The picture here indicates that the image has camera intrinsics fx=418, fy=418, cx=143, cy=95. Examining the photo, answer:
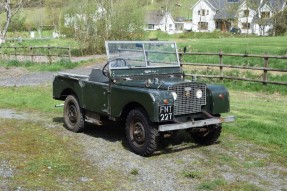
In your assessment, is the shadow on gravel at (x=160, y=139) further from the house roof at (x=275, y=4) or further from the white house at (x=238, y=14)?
the house roof at (x=275, y=4)

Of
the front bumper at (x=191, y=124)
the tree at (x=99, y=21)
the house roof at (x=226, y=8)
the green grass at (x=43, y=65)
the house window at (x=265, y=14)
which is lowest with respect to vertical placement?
the front bumper at (x=191, y=124)

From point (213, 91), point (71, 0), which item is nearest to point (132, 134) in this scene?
point (213, 91)

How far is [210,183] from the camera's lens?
5.59m

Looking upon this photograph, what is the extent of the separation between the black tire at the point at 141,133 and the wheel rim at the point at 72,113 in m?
1.98

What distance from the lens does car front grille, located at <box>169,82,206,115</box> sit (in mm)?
6812

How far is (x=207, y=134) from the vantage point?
7668mm

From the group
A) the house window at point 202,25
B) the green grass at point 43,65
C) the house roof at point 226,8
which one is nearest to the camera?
the green grass at point 43,65

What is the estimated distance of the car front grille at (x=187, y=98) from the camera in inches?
268

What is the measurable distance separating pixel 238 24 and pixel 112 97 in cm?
7195

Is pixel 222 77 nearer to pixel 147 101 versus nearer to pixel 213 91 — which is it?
pixel 213 91

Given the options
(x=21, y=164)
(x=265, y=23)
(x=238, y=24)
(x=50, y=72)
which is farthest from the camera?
(x=238, y=24)

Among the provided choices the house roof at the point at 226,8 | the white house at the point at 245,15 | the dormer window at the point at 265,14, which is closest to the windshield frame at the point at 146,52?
the white house at the point at 245,15

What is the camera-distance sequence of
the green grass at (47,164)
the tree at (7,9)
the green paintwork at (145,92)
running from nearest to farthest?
the green grass at (47,164)
the green paintwork at (145,92)
the tree at (7,9)

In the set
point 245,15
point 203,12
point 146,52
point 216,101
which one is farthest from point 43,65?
point 203,12
